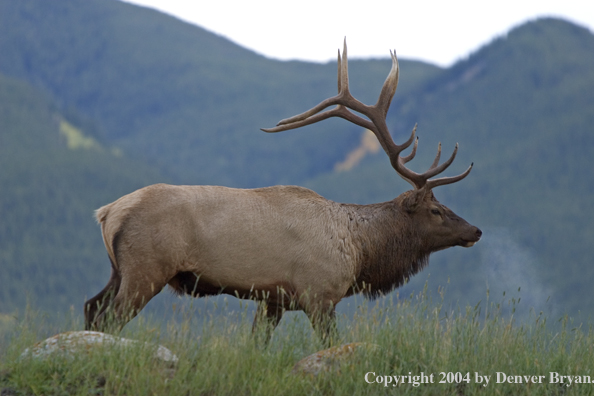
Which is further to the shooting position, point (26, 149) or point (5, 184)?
point (26, 149)

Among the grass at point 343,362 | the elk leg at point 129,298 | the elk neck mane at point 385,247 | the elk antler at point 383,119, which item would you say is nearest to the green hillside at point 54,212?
the elk antler at point 383,119

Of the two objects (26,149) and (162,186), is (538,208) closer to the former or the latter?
(26,149)

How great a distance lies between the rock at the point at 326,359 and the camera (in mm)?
5949

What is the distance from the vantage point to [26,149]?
5020 inches

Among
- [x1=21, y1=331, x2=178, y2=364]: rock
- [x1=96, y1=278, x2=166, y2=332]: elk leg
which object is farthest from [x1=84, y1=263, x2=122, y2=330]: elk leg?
[x1=21, y1=331, x2=178, y2=364]: rock

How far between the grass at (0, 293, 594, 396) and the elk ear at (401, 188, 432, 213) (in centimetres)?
135

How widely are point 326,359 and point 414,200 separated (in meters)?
2.61

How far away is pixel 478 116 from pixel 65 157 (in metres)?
95.3

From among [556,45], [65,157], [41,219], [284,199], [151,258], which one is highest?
[556,45]

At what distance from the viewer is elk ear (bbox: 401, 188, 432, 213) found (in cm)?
814

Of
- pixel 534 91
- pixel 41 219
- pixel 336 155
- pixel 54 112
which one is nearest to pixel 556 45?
pixel 534 91

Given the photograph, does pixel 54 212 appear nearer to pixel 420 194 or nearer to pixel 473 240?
pixel 420 194

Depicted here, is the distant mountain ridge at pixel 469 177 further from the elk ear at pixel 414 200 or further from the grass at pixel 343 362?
the grass at pixel 343 362

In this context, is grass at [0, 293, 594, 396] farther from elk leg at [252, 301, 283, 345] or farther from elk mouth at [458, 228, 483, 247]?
elk mouth at [458, 228, 483, 247]
